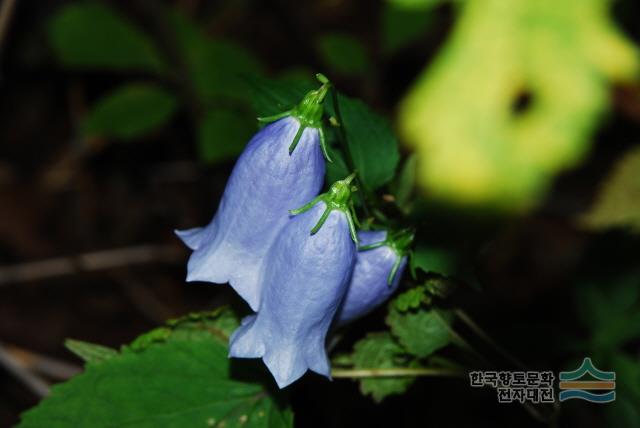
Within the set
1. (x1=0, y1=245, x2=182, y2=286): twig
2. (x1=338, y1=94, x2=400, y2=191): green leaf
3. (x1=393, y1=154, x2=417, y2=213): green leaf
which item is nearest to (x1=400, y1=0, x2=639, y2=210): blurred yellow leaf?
(x1=393, y1=154, x2=417, y2=213): green leaf

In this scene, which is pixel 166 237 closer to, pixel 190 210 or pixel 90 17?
pixel 190 210

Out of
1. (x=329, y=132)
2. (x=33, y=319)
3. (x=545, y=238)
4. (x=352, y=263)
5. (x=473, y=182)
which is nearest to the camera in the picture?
(x=352, y=263)

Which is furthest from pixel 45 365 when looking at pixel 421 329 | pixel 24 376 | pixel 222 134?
pixel 421 329

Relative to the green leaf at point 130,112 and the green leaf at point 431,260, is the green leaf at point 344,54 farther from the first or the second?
the green leaf at point 431,260

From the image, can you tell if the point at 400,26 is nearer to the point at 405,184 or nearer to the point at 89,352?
the point at 405,184

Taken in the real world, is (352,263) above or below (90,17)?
below

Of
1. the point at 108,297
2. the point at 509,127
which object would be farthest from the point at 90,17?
the point at 509,127
